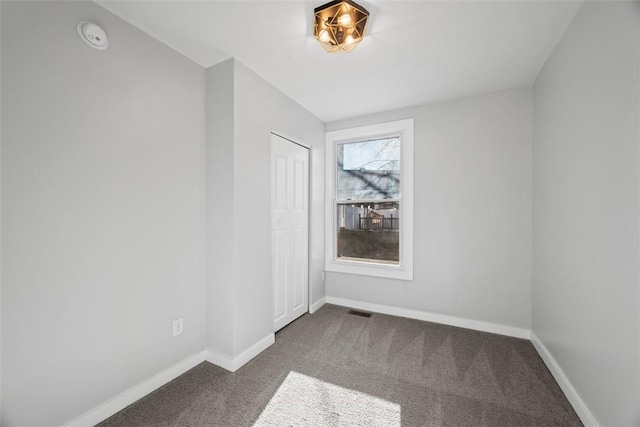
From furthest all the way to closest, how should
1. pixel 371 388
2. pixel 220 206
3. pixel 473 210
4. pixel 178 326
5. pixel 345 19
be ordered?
pixel 473 210
pixel 220 206
pixel 178 326
pixel 371 388
pixel 345 19

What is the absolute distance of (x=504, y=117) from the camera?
2572mm

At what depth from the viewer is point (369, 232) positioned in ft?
11.0

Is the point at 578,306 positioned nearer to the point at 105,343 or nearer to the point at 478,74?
the point at 478,74

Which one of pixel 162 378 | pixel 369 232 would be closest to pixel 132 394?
pixel 162 378

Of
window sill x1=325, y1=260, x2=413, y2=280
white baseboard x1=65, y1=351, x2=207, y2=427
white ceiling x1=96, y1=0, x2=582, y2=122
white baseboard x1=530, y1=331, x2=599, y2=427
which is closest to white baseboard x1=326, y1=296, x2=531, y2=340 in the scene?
white baseboard x1=530, y1=331, x2=599, y2=427

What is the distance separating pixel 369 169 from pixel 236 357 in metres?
2.52

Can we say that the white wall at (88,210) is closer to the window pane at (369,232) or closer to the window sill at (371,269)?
the window sill at (371,269)

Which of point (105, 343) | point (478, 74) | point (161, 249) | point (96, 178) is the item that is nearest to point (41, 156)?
point (96, 178)

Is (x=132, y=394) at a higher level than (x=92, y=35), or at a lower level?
lower

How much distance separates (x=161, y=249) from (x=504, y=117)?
3.33 m

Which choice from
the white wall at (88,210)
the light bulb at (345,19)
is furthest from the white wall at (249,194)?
the light bulb at (345,19)

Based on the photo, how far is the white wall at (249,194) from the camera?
205cm

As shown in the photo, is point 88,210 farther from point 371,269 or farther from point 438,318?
point 438,318

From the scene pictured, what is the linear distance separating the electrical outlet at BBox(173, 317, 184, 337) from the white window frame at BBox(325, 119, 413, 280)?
6.28 ft
